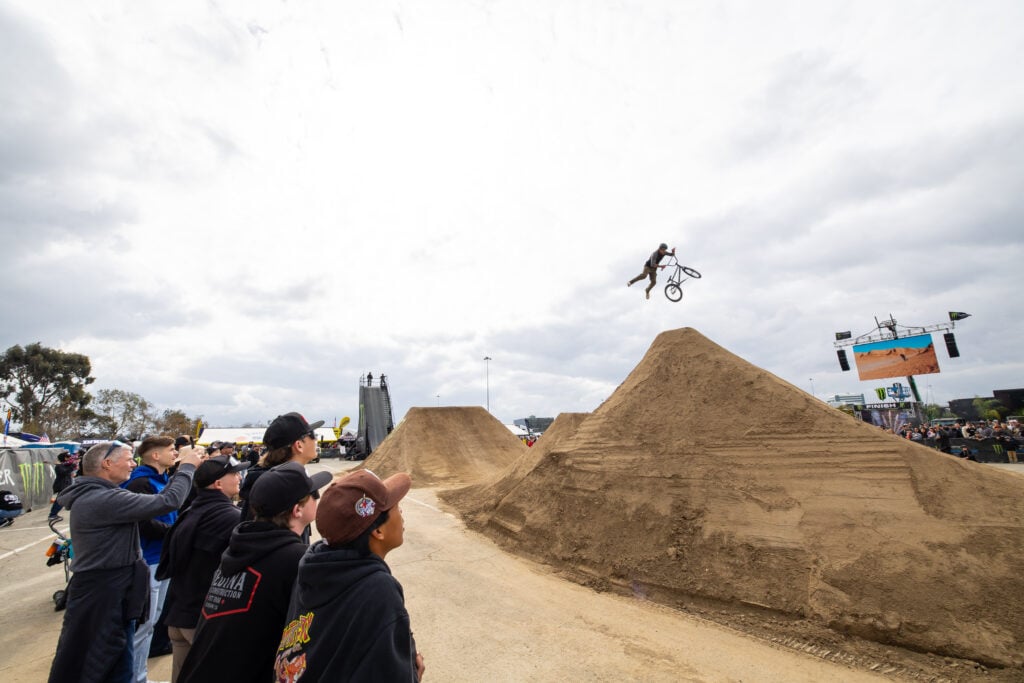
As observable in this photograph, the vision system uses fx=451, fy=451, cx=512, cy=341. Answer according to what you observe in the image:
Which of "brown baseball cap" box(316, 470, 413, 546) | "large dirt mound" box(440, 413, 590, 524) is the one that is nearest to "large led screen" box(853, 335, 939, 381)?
"large dirt mound" box(440, 413, 590, 524)

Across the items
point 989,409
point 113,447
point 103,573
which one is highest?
point 989,409

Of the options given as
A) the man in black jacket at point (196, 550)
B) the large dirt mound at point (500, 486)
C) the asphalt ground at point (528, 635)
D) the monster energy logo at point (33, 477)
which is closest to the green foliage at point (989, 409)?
the large dirt mound at point (500, 486)

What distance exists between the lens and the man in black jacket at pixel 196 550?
10.1ft

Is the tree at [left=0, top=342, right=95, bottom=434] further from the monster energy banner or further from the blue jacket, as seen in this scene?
the blue jacket

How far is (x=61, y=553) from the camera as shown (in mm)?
7195

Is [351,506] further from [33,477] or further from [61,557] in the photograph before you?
[33,477]

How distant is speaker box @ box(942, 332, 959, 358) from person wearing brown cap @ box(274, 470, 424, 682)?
5214 cm

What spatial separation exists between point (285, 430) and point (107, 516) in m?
1.44

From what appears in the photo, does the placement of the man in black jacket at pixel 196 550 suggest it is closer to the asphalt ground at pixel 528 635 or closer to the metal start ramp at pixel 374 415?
the asphalt ground at pixel 528 635

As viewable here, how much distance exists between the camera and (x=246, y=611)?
212 cm

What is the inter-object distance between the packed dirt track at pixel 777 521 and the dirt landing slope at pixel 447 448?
36.6ft

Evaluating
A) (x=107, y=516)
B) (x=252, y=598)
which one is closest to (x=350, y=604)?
(x=252, y=598)

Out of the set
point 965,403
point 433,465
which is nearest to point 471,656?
point 433,465

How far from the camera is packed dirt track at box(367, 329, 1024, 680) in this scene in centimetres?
543
